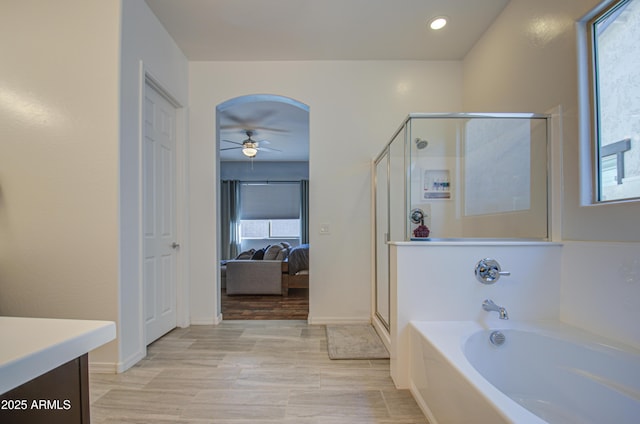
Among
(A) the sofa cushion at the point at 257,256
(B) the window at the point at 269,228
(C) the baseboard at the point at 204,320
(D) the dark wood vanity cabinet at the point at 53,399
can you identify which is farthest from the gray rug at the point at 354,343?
(B) the window at the point at 269,228

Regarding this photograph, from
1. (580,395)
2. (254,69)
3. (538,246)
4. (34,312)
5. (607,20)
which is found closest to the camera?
(580,395)

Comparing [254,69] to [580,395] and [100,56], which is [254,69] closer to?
[100,56]

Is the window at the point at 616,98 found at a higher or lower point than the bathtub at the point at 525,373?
higher

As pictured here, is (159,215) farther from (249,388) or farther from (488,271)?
(488,271)

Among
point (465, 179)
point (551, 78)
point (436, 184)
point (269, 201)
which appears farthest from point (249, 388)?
point (269, 201)

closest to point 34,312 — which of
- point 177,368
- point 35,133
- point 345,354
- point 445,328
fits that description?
point 177,368

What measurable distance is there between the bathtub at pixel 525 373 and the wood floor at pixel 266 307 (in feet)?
6.66

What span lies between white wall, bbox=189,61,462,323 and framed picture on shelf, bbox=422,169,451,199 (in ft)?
2.49

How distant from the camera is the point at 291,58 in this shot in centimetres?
316

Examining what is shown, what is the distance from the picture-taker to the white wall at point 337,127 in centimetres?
317

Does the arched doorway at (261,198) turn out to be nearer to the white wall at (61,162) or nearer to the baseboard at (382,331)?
the baseboard at (382,331)

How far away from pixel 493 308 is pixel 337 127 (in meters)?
2.21

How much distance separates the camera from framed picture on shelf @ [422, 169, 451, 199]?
2.51 metres

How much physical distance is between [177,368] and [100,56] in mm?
2256
